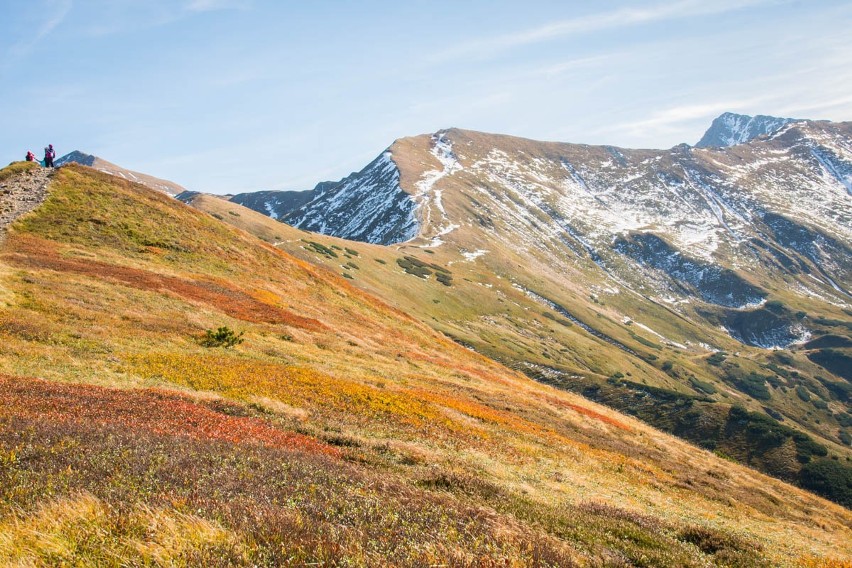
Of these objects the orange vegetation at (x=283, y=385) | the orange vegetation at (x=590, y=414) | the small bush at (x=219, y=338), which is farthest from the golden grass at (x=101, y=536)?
the orange vegetation at (x=590, y=414)

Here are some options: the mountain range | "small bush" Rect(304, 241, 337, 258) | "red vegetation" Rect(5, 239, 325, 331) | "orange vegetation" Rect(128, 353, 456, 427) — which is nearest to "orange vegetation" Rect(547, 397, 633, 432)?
the mountain range

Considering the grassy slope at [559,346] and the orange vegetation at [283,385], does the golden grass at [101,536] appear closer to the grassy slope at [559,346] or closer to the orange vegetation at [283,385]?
the orange vegetation at [283,385]

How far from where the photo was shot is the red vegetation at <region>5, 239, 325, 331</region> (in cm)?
3838

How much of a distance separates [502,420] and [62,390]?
23.0 meters

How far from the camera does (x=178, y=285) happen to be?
42750mm

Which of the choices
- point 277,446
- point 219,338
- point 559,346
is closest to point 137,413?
point 277,446

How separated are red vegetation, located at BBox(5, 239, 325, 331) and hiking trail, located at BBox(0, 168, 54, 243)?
721 centimetres

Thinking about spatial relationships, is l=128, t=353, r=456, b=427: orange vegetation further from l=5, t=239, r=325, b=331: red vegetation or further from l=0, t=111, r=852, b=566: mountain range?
l=5, t=239, r=325, b=331: red vegetation

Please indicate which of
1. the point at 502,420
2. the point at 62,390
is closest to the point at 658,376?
the point at 502,420

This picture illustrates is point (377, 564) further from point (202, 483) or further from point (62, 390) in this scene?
point (62, 390)

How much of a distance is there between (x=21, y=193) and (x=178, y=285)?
949 inches

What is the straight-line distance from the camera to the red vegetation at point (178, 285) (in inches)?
1511

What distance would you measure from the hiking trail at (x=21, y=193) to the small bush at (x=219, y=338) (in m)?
26.3

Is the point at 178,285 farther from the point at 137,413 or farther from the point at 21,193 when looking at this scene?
the point at 137,413
